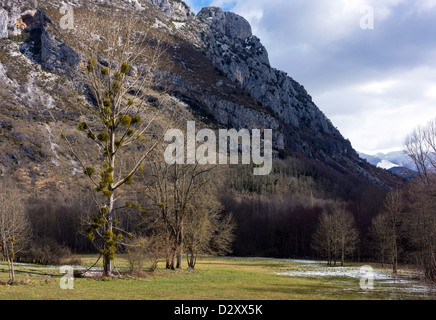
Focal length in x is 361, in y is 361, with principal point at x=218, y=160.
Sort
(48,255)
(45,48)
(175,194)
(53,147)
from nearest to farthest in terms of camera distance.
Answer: (175,194), (48,255), (53,147), (45,48)

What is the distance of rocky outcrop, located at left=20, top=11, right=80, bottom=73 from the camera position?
164875 millimetres

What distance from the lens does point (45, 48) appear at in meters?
172

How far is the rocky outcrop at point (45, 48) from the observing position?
16488 cm

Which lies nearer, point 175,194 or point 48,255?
point 175,194

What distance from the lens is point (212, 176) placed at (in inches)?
1497

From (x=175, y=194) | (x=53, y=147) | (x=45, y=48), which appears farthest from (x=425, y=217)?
(x=45, y=48)

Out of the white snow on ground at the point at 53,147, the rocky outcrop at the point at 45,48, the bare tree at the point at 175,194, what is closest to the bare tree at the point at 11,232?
the bare tree at the point at 175,194

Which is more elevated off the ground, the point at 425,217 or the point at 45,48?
the point at 45,48

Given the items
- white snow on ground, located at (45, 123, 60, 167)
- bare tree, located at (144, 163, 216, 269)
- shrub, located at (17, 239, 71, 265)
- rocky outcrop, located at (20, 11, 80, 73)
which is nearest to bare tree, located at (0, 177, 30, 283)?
shrub, located at (17, 239, 71, 265)

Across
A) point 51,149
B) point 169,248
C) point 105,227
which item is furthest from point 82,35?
point 51,149

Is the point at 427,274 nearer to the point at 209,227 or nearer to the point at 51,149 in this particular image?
the point at 209,227

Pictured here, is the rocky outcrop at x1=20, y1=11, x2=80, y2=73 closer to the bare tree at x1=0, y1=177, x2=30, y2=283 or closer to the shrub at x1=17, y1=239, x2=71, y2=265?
the bare tree at x1=0, y1=177, x2=30, y2=283

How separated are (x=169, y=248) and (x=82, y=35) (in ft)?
58.3

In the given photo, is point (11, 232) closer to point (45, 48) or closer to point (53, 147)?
point (53, 147)
